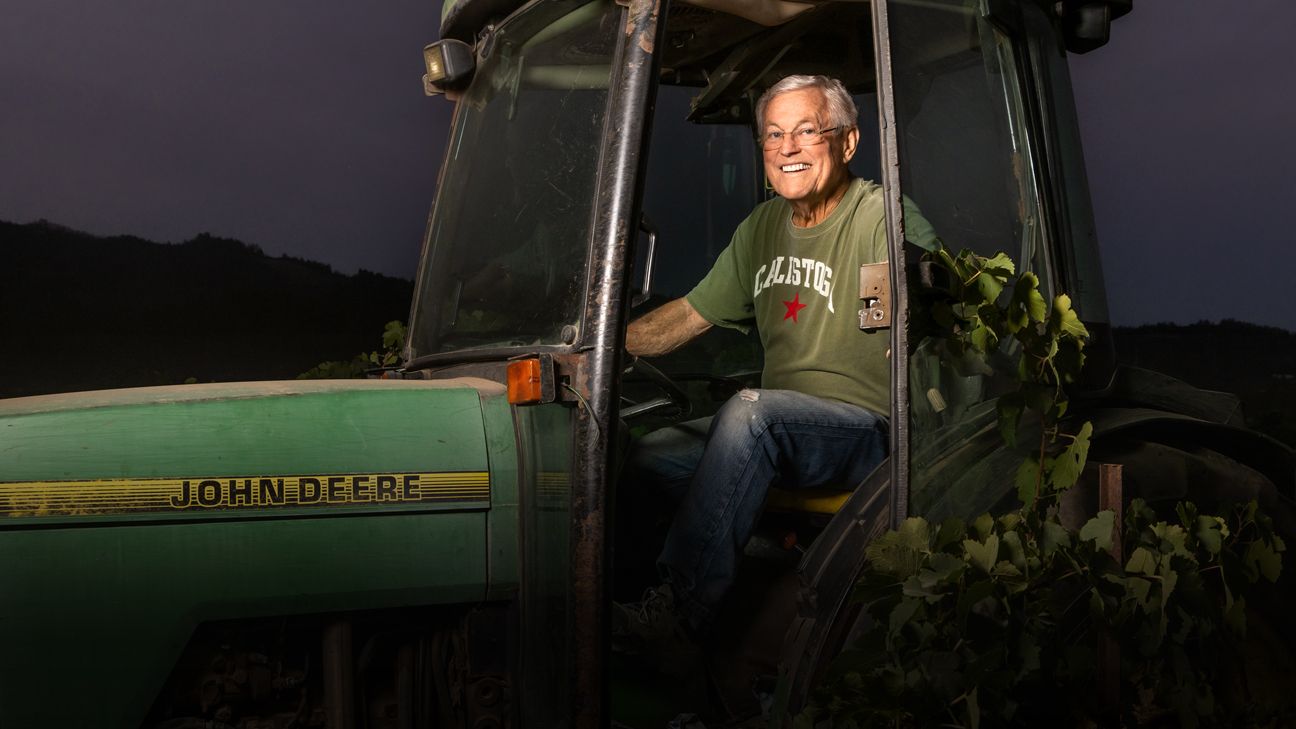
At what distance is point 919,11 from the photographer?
251cm

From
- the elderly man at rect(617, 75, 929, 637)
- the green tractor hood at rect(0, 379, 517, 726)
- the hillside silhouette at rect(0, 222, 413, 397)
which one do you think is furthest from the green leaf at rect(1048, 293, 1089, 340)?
the hillside silhouette at rect(0, 222, 413, 397)

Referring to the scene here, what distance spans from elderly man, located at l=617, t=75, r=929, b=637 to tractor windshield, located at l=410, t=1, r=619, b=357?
Answer: 22.4 inches

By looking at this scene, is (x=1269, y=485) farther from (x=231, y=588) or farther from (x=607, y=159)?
(x=231, y=588)

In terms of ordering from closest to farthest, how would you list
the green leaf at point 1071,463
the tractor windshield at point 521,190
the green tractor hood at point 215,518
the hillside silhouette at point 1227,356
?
the green tractor hood at point 215,518 → the green leaf at point 1071,463 → the tractor windshield at point 521,190 → the hillside silhouette at point 1227,356

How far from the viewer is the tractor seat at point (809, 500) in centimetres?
297

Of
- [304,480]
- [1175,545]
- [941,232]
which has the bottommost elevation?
[1175,545]

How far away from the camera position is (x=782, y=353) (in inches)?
129

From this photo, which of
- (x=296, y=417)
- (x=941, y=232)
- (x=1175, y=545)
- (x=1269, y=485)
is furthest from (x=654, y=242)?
(x=1269, y=485)

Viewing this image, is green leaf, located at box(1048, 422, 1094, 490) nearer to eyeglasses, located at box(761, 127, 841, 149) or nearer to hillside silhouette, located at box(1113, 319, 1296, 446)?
eyeglasses, located at box(761, 127, 841, 149)

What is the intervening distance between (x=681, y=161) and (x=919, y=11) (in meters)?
1.46

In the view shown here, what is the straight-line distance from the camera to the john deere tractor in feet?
7.40

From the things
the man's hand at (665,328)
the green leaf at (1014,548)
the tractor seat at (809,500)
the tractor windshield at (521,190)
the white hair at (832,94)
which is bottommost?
the green leaf at (1014,548)

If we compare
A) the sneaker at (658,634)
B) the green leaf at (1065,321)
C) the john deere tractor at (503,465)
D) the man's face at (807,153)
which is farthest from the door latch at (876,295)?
the man's face at (807,153)

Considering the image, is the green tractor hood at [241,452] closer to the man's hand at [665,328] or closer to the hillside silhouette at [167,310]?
the man's hand at [665,328]
